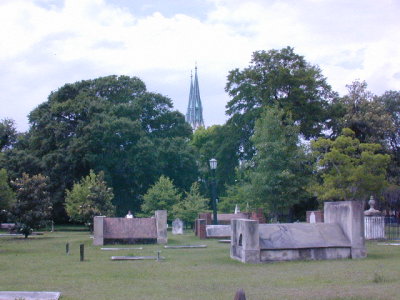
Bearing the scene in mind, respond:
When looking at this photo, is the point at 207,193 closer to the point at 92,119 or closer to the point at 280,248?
the point at 92,119

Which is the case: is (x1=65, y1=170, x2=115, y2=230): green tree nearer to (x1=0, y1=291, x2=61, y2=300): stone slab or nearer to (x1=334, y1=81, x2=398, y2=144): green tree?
(x1=334, y1=81, x2=398, y2=144): green tree

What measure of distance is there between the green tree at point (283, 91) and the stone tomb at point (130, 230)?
18.5 meters

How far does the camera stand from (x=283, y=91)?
49469mm

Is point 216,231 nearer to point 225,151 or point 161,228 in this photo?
point 161,228

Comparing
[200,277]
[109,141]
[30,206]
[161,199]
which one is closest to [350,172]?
[161,199]

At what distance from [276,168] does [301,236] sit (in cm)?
1580

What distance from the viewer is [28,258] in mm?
23109

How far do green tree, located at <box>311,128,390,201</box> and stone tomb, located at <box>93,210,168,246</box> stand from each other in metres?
11.1

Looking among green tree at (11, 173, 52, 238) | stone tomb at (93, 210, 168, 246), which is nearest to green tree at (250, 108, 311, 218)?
stone tomb at (93, 210, 168, 246)

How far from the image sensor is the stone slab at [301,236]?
20.8 metres

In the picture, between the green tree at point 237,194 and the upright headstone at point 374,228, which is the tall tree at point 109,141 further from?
the upright headstone at point 374,228

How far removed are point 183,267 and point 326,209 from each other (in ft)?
24.7

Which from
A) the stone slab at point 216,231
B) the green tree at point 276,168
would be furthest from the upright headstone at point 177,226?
the green tree at point 276,168

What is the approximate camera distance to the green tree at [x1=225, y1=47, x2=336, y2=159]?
158 ft
